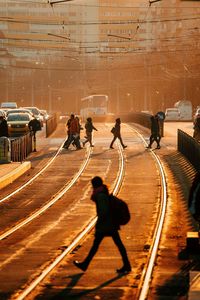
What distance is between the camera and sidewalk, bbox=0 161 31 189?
30.7 m

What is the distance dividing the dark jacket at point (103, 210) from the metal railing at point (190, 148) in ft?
59.2

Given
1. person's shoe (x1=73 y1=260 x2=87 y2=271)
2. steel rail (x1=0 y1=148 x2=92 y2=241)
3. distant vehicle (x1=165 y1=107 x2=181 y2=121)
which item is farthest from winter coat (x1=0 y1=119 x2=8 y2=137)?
distant vehicle (x1=165 y1=107 x2=181 y2=121)

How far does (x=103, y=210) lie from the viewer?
1348 cm

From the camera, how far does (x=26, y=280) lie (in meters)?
13.6

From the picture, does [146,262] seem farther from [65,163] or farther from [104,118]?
[104,118]

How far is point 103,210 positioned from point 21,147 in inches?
1094

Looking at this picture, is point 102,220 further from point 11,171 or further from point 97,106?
point 97,106

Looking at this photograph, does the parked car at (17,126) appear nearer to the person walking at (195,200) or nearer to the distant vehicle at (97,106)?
the person walking at (195,200)

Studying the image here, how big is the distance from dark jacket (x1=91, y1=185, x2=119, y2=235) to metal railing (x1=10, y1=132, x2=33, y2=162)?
79.1 feet

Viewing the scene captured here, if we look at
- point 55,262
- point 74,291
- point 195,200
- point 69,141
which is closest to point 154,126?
point 69,141

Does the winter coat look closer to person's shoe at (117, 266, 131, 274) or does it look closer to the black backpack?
person's shoe at (117, 266, 131, 274)

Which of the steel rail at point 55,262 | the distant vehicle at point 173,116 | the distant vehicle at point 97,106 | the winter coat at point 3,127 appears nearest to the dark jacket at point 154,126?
the winter coat at point 3,127

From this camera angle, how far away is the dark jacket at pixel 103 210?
13.4 meters

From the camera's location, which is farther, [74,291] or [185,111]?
[185,111]
